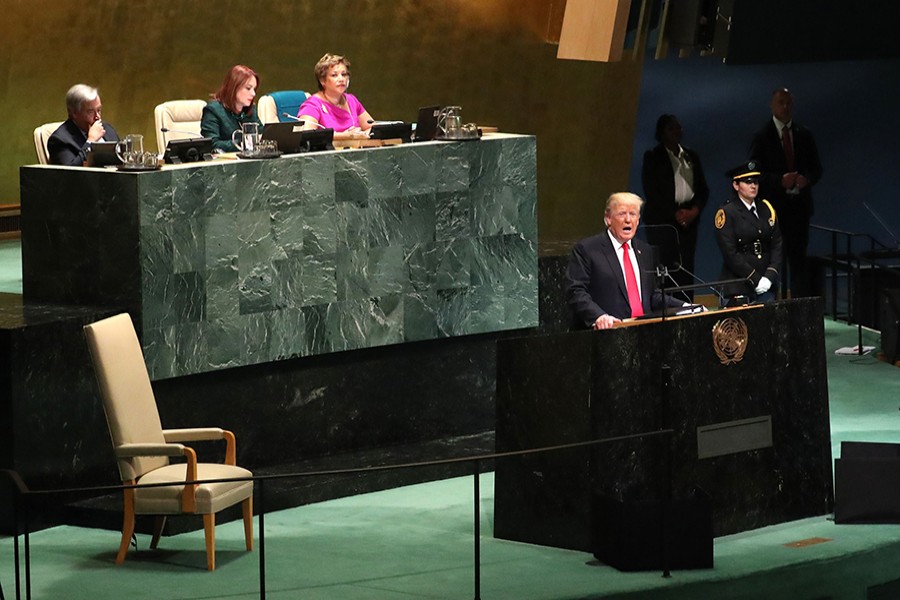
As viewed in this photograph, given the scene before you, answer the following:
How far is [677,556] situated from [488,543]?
34.2 inches

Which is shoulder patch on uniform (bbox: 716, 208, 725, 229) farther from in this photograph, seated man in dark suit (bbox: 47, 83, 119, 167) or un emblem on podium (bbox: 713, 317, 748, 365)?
seated man in dark suit (bbox: 47, 83, 119, 167)

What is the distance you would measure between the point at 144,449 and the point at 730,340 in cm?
244

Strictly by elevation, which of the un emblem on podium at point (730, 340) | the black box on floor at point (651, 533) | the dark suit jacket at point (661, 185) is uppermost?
the dark suit jacket at point (661, 185)

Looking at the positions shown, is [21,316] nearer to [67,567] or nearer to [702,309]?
[67,567]

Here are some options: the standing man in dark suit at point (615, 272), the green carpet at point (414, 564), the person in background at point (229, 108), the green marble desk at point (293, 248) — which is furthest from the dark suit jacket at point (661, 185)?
the green carpet at point (414, 564)

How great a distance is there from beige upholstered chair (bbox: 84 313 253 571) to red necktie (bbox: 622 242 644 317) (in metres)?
1.96

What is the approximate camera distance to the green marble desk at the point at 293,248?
24.3 feet

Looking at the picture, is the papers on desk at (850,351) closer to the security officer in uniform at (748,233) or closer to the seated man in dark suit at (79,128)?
the security officer in uniform at (748,233)

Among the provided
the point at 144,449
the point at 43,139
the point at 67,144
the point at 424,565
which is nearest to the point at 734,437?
the point at 424,565

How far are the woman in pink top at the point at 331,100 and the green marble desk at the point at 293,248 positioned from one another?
25.7 inches

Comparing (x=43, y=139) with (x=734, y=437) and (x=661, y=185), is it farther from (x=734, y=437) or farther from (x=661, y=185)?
(x=661, y=185)

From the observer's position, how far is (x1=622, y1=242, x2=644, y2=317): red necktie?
765cm

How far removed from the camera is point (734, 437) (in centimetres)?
711

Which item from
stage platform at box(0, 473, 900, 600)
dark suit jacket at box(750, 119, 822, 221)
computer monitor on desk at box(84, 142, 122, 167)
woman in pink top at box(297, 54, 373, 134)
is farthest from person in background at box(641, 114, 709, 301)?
computer monitor on desk at box(84, 142, 122, 167)
